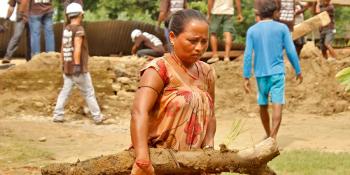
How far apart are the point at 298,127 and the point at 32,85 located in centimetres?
423

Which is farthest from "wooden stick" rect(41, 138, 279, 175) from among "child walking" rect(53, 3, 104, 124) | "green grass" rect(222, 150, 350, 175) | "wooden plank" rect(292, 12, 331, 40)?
"wooden plank" rect(292, 12, 331, 40)

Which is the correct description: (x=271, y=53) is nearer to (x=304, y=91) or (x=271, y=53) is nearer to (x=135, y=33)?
(x=304, y=91)

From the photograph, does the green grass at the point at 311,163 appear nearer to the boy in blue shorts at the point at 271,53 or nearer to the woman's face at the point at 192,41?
the boy in blue shorts at the point at 271,53

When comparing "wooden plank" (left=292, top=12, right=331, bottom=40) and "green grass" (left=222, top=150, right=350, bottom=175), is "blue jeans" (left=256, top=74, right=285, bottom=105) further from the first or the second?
"wooden plank" (left=292, top=12, right=331, bottom=40)

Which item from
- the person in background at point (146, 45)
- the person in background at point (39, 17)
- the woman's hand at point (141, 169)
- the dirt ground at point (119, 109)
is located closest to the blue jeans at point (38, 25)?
the person in background at point (39, 17)

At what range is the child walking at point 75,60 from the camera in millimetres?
11961

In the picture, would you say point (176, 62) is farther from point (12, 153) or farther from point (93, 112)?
point (93, 112)

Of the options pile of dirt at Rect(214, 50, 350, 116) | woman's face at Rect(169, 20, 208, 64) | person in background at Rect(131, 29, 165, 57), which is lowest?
pile of dirt at Rect(214, 50, 350, 116)

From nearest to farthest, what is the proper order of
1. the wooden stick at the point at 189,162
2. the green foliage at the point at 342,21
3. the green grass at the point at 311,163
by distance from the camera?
1. the wooden stick at the point at 189,162
2. the green grass at the point at 311,163
3. the green foliage at the point at 342,21

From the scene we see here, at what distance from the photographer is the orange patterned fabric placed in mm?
4254

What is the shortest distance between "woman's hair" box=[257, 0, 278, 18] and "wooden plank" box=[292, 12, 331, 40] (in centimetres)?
604

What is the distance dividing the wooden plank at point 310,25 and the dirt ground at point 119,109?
43 cm

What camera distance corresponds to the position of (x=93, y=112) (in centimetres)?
1263

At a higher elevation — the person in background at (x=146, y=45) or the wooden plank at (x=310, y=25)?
the wooden plank at (x=310, y=25)
